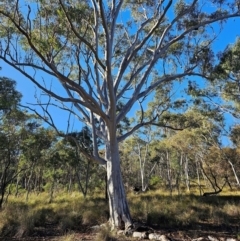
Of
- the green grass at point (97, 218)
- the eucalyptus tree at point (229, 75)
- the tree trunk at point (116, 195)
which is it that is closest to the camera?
the green grass at point (97, 218)

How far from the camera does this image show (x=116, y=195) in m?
7.52

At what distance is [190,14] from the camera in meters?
10.1

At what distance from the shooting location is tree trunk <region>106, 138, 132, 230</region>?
7230 millimetres

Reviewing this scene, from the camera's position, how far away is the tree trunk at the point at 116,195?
7230 millimetres

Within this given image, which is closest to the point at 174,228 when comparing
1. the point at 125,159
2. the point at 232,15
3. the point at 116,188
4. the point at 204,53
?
the point at 116,188

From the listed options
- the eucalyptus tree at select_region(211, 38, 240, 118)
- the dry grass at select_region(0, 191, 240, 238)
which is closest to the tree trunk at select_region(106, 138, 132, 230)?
the dry grass at select_region(0, 191, 240, 238)

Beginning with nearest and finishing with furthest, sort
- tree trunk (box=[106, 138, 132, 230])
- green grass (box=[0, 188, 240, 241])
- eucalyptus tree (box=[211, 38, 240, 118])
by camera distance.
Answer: green grass (box=[0, 188, 240, 241]) < tree trunk (box=[106, 138, 132, 230]) < eucalyptus tree (box=[211, 38, 240, 118])

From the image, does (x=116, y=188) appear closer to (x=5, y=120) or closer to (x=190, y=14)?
(x=190, y=14)

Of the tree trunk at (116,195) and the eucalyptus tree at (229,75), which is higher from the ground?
the eucalyptus tree at (229,75)

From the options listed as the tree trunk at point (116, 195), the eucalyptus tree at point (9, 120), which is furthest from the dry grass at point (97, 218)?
the eucalyptus tree at point (9, 120)

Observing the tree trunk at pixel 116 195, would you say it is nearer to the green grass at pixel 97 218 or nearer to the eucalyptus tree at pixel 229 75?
the green grass at pixel 97 218

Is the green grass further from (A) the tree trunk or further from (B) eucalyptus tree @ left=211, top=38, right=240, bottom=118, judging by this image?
(B) eucalyptus tree @ left=211, top=38, right=240, bottom=118

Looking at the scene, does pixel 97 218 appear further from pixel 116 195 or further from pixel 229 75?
pixel 229 75

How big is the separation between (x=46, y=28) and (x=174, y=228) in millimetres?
6422
